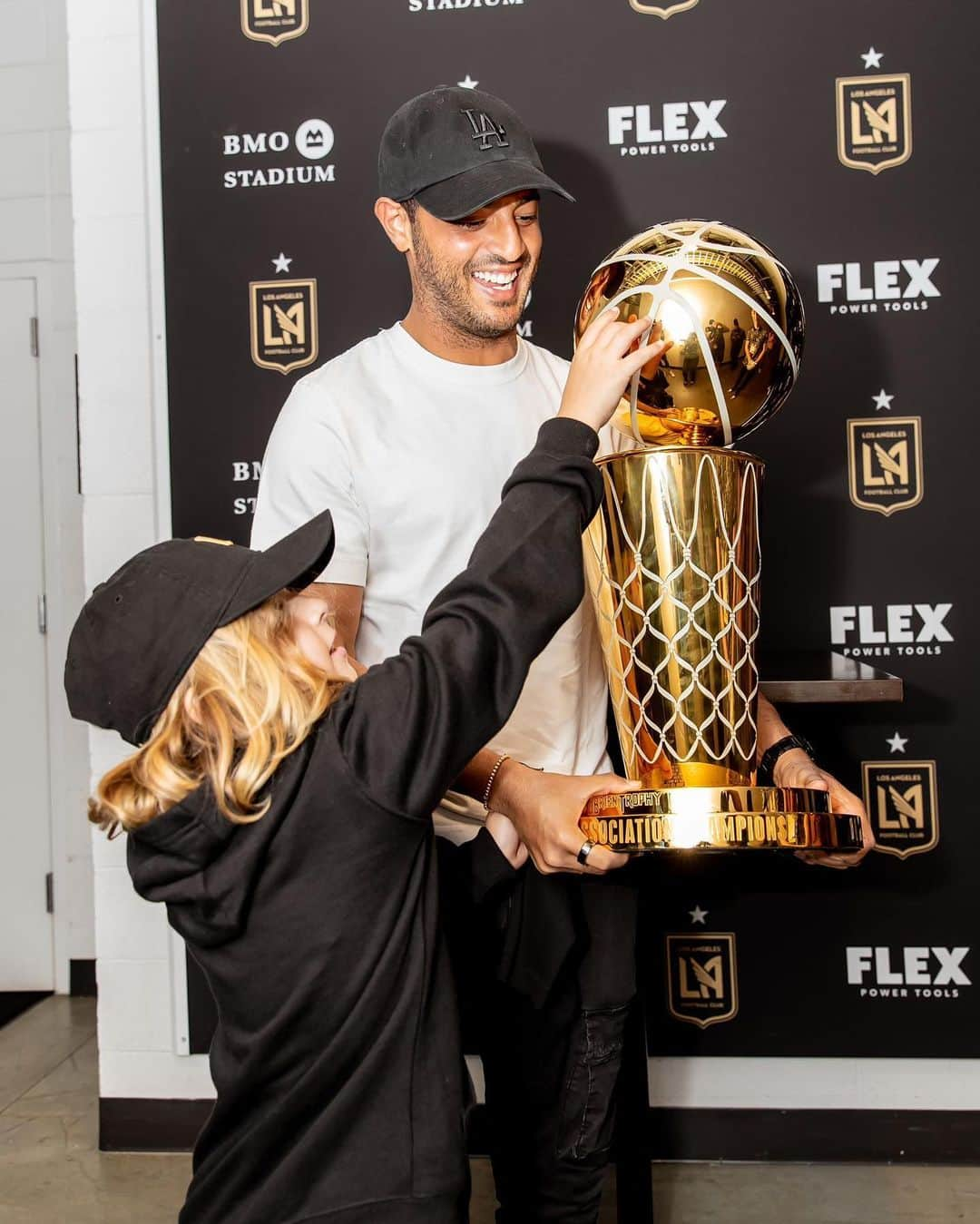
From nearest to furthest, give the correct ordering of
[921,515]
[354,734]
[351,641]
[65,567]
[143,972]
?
[354,734] < [351,641] < [921,515] < [143,972] < [65,567]

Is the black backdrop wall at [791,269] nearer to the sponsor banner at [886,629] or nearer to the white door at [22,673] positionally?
the sponsor banner at [886,629]

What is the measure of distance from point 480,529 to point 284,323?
3.07 feet

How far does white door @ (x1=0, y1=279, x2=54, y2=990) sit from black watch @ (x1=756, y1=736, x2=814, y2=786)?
2.52m

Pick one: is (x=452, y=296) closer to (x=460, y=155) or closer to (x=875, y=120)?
(x=460, y=155)

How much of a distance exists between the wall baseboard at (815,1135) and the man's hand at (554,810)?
3.66 ft

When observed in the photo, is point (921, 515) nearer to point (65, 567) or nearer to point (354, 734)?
point (354, 734)

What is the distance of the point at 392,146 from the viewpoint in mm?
1614

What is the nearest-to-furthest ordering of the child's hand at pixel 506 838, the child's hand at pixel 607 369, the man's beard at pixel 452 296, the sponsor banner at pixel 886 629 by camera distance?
the child's hand at pixel 607 369
the child's hand at pixel 506 838
the man's beard at pixel 452 296
the sponsor banner at pixel 886 629

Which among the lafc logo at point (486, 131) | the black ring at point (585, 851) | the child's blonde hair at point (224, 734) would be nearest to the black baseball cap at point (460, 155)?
the lafc logo at point (486, 131)

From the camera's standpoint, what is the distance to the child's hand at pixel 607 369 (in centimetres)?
130

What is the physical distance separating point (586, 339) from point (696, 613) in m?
0.32

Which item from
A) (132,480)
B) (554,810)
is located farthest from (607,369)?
(132,480)

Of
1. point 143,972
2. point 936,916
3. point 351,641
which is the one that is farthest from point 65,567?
point 936,916

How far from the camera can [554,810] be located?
136cm
